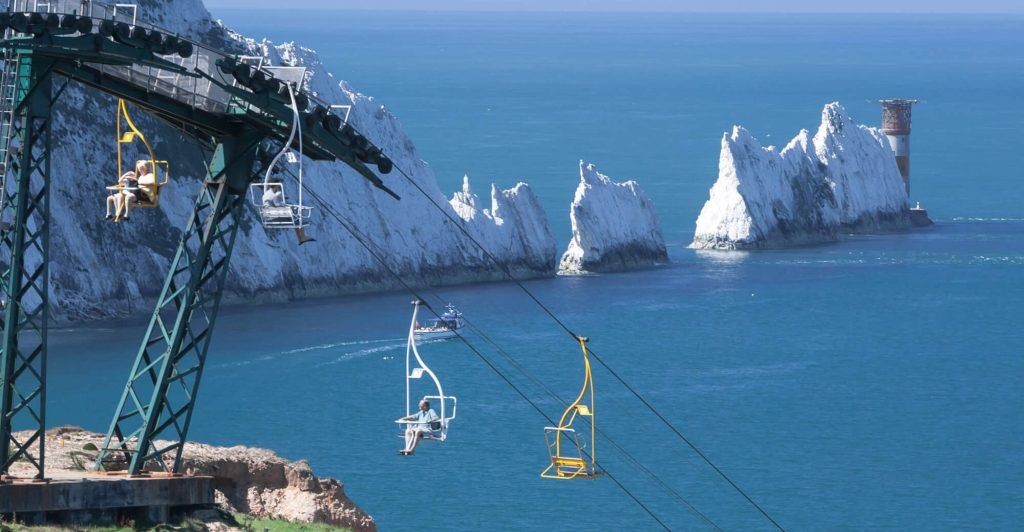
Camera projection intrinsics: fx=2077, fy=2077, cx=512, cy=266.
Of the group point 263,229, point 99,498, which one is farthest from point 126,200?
point 263,229

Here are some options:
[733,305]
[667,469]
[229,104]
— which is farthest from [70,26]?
[733,305]

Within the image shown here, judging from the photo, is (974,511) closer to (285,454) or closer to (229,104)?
(285,454)

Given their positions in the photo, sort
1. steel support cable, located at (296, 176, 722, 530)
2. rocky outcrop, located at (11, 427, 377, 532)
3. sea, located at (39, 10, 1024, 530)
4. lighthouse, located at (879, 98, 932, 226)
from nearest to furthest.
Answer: rocky outcrop, located at (11, 427, 377, 532) < steel support cable, located at (296, 176, 722, 530) < sea, located at (39, 10, 1024, 530) < lighthouse, located at (879, 98, 932, 226)

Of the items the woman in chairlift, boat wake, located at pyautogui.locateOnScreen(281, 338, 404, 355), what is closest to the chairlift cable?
boat wake, located at pyautogui.locateOnScreen(281, 338, 404, 355)

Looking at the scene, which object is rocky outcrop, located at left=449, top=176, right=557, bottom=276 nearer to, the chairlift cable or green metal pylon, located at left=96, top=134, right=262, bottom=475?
the chairlift cable

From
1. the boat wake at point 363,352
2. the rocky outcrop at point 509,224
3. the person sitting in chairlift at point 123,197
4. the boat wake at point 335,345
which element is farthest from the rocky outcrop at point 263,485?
the rocky outcrop at point 509,224

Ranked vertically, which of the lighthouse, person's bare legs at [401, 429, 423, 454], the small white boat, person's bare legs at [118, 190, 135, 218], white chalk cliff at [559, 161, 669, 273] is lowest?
the small white boat

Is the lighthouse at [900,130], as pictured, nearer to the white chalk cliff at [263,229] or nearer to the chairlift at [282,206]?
the white chalk cliff at [263,229]
